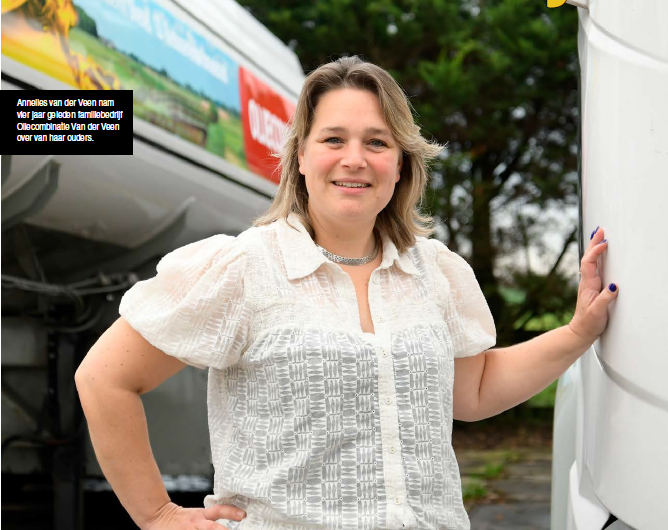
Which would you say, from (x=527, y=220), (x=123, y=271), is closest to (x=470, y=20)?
(x=527, y=220)

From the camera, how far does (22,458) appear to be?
392 cm

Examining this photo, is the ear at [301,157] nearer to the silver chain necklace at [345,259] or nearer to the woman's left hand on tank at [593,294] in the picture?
the silver chain necklace at [345,259]

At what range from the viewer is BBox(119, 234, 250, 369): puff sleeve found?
1.65 metres

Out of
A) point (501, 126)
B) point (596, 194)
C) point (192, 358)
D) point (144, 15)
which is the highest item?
point (501, 126)

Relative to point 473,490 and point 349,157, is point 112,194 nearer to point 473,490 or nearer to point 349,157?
point 349,157

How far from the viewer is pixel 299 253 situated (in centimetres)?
174

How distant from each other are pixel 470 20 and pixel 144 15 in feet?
21.4

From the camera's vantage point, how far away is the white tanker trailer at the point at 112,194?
118 inches

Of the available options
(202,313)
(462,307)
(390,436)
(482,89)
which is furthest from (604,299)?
(482,89)

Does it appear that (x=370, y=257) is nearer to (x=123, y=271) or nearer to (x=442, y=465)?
(x=442, y=465)

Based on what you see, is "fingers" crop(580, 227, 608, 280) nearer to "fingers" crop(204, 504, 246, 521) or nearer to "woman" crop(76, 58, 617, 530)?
"woman" crop(76, 58, 617, 530)

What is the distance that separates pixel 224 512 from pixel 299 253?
494 millimetres

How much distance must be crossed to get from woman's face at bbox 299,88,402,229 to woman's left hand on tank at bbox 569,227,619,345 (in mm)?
399
